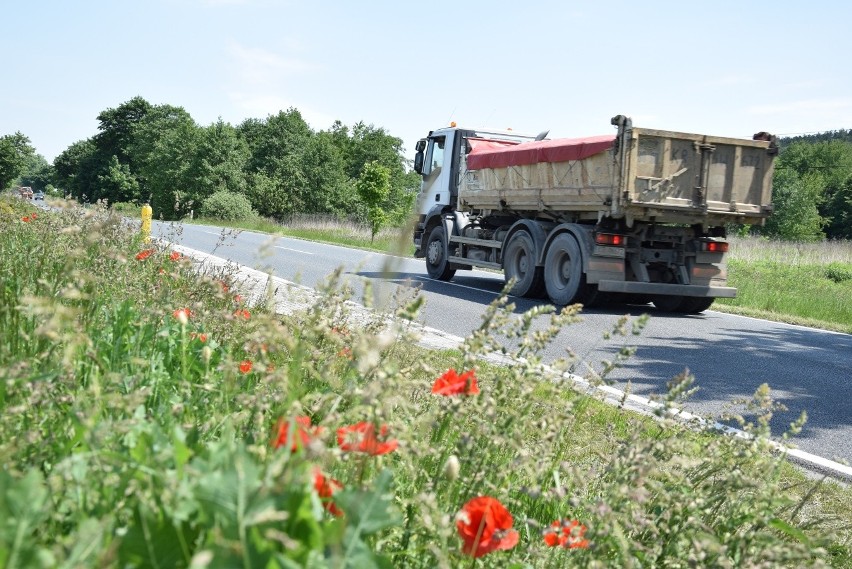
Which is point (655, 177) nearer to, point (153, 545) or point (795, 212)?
point (153, 545)

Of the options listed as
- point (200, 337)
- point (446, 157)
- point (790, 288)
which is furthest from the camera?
point (790, 288)

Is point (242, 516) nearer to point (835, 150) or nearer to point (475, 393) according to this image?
point (475, 393)

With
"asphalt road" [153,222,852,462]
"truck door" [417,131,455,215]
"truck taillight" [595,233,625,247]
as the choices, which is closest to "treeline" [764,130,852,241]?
"truck door" [417,131,455,215]

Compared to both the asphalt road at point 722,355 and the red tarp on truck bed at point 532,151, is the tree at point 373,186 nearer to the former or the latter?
the red tarp on truck bed at point 532,151

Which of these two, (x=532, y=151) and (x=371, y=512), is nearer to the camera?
(x=371, y=512)

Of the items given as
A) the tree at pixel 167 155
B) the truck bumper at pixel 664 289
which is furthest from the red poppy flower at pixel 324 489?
the tree at pixel 167 155

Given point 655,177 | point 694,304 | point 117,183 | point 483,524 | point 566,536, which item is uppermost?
point 655,177

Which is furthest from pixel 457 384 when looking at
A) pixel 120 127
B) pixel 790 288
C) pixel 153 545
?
pixel 120 127

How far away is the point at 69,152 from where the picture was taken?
103250 mm

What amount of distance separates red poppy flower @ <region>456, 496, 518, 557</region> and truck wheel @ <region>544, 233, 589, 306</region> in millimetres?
11552

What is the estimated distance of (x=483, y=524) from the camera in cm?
155

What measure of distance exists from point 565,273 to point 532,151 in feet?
7.24

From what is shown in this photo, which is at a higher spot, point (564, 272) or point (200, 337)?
point (200, 337)

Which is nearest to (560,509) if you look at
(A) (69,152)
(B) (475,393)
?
(B) (475,393)
